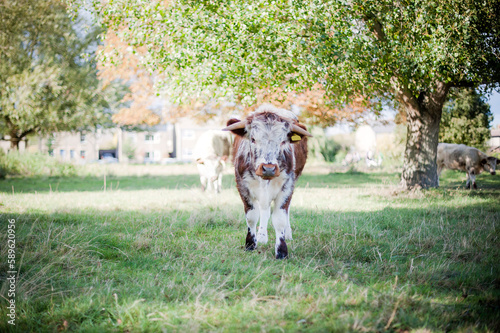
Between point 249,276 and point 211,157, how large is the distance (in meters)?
8.20

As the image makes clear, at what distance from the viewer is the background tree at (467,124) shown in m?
23.1

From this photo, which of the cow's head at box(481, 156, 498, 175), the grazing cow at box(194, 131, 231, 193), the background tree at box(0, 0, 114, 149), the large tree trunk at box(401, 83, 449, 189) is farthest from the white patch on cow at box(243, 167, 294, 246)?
the background tree at box(0, 0, 114, 149)

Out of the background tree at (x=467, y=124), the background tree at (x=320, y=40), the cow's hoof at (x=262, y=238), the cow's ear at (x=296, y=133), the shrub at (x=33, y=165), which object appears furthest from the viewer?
the background tree at (x=467, y=124)

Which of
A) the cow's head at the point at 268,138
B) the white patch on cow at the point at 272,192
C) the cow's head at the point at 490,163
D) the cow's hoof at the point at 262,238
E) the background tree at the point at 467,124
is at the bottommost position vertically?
the cow's hoof at the point at 262,238

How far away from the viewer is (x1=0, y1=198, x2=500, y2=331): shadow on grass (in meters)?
2.76

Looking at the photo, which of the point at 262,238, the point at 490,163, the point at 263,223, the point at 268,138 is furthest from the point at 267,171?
the point at 490,163

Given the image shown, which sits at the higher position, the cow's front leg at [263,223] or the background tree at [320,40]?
the background tree at [320,40]

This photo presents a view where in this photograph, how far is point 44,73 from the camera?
1839cm

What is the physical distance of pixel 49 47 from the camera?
19547mm

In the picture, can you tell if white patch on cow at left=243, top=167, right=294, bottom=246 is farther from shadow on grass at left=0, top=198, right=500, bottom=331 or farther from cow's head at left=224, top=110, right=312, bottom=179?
shadow on grass at left=0, top=198, right=500, bottom=331

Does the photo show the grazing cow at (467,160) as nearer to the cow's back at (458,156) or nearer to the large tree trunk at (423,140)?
the cow's back at (458,156)

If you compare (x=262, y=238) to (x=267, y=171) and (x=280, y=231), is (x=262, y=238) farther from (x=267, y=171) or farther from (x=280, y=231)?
Answer: (x=267, y=171)

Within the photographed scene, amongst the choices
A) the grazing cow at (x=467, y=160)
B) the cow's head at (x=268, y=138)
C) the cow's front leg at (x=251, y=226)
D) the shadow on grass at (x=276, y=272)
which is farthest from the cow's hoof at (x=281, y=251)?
the grazing cow at (x=467, y=160)

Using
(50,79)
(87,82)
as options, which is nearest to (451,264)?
(50,79)
